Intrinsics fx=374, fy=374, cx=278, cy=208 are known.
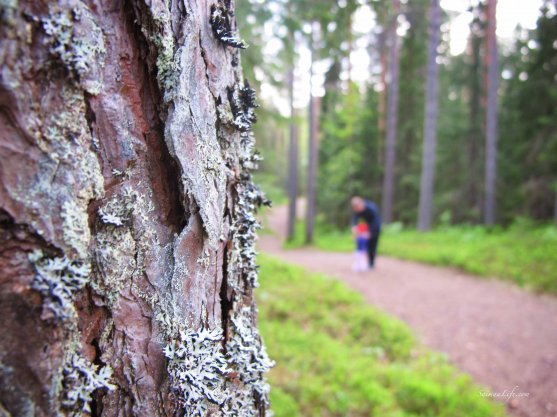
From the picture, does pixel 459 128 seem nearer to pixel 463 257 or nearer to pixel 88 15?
pixel 463 257

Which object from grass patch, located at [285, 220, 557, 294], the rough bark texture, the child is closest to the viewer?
the rough bark texture

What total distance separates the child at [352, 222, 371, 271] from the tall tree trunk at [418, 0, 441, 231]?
6.46 m

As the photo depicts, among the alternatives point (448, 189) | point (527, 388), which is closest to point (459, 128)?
point (448, 189)

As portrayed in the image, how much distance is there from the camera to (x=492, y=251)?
998 centimetres

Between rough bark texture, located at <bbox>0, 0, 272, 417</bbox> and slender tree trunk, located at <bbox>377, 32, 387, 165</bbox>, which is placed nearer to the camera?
rough bark texture, located at <bbox>0, 0, 272, 417</bbox>

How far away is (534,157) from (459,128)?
13.5ft

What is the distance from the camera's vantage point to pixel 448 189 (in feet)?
66.8

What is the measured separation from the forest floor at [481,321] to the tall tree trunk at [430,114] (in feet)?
17.6

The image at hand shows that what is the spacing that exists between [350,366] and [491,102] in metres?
13.5

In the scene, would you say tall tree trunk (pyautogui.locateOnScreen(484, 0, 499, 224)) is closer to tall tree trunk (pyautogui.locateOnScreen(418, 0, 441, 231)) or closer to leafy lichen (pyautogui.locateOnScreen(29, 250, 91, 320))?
tall tree trunk (pyautogui.locateOnScreen(418, 0, 441, 231))

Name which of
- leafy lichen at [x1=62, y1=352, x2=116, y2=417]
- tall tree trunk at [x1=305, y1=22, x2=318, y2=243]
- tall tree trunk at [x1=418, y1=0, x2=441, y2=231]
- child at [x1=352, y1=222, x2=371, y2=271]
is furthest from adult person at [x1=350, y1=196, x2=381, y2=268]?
leafy lichen at [x1=62, y1=352, x2=116, y2=417]

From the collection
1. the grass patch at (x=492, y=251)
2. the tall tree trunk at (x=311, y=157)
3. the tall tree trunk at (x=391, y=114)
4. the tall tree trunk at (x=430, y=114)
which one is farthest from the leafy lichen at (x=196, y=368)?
the tall tree trunk at (x=391, y=114)

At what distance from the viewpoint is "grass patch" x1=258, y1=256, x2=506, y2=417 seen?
12.6ft

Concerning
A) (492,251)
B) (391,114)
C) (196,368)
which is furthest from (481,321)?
(391,114)
